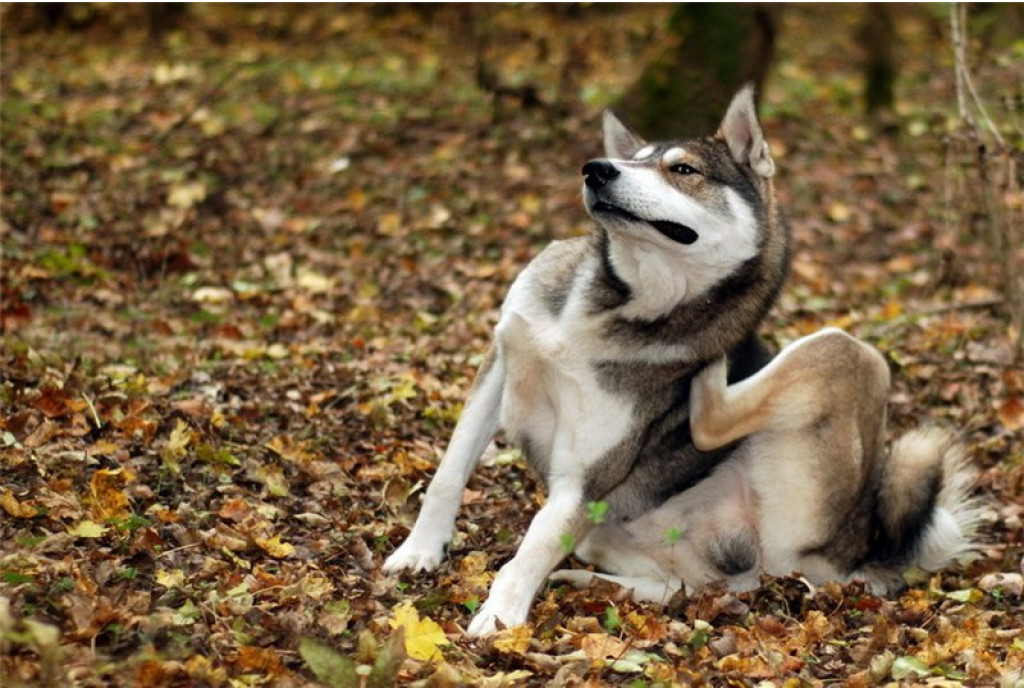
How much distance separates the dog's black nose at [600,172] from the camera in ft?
15.4

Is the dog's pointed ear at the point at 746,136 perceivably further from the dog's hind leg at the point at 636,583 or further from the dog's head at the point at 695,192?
the dog's hind leg at the point at 636,583

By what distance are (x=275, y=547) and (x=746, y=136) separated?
2593mm

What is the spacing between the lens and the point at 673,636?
480cm

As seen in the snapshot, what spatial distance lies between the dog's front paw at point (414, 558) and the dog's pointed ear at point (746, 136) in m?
2.09

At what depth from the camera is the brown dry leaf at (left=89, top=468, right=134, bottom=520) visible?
4.91m

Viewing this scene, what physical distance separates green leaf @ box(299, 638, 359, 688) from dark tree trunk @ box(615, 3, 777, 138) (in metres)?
6.86

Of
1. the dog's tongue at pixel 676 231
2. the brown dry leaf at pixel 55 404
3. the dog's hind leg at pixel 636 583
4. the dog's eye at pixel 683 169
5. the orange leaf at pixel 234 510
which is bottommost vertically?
the dog's hind leg at pixel 636 583

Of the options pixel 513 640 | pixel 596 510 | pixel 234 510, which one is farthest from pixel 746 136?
pixel 234 510

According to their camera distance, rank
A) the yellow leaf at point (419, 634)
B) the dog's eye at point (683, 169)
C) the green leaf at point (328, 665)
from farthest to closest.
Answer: the dog's eye at point (683, 169) → the yellow leaf at point (419, 634) → the green leaf at point (328, 665)

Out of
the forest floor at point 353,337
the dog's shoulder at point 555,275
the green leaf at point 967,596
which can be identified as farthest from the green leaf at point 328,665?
the green leaf at point 967,596

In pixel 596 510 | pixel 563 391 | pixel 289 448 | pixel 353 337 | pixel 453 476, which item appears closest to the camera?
pixel 596 510

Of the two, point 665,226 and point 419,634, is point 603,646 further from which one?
point 665,226

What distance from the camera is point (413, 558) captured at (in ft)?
16.5

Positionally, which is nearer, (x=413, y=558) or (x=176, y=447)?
(x=413, y=558)
